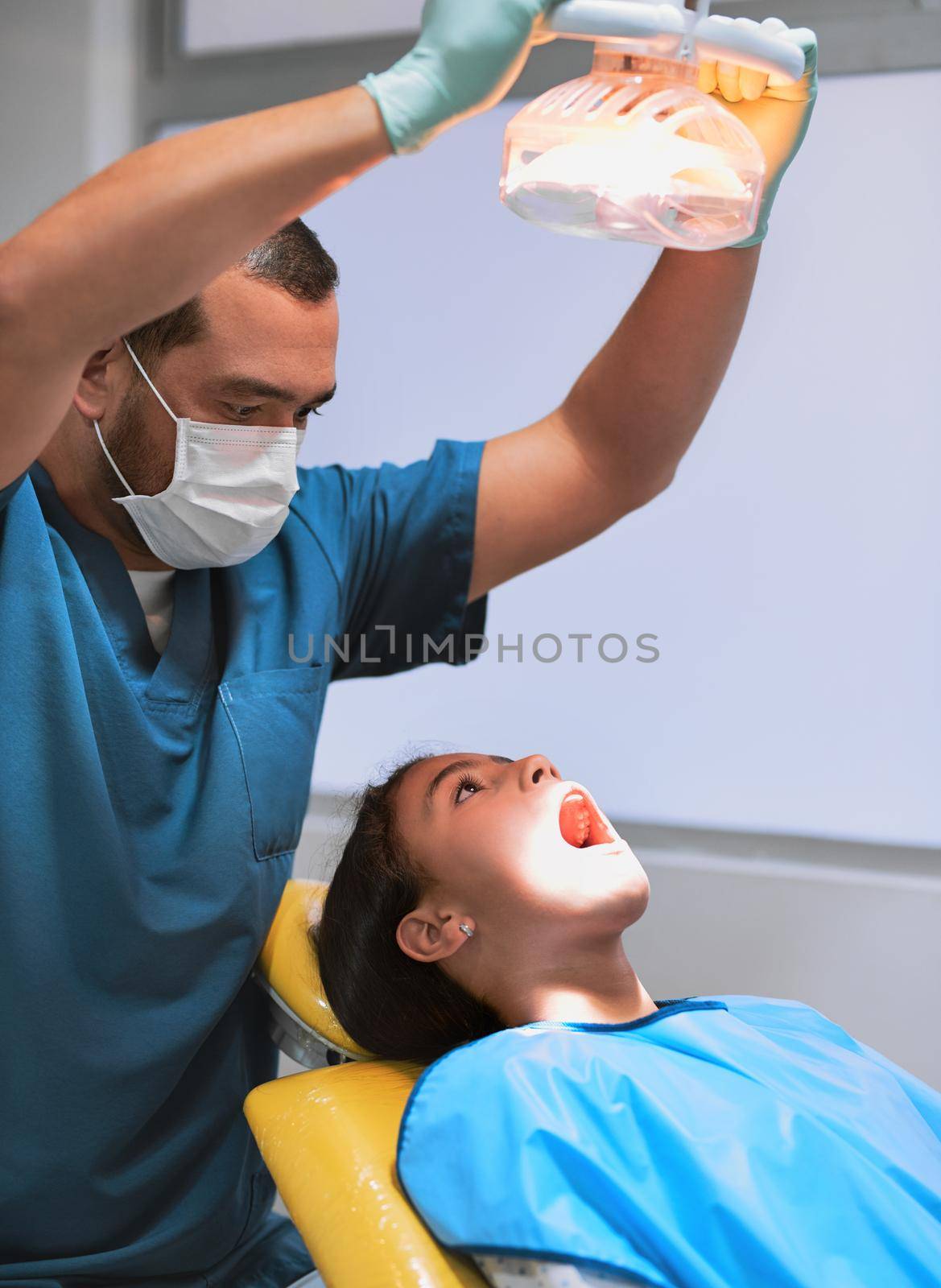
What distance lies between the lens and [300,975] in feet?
5.22

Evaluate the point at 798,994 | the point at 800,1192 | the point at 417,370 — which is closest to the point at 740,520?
the point at 417,370

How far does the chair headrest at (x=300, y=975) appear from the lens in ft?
5.13

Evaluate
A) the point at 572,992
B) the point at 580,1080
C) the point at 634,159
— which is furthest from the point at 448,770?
the point at 634,159

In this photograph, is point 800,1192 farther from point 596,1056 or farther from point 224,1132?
point 224,1132

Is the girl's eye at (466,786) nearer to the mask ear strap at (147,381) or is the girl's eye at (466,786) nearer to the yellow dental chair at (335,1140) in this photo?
the yellow dental chair at (335,1140)

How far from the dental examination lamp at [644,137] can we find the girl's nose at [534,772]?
0.67 meters

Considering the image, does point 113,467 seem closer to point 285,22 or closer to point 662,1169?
point 662,1169

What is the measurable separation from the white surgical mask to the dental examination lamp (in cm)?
42

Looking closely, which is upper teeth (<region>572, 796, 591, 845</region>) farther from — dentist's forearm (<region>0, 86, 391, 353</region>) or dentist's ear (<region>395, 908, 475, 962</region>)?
dentist's forearm (<region>0, 86, 391, 353</region>)

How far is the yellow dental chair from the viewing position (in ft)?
3.76

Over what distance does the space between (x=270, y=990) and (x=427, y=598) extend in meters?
0.58

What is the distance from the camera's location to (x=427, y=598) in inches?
68.2

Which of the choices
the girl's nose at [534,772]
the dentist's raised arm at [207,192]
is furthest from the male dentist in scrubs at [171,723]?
the girl's nose at [534,772]

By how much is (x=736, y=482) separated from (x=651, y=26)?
122cm
